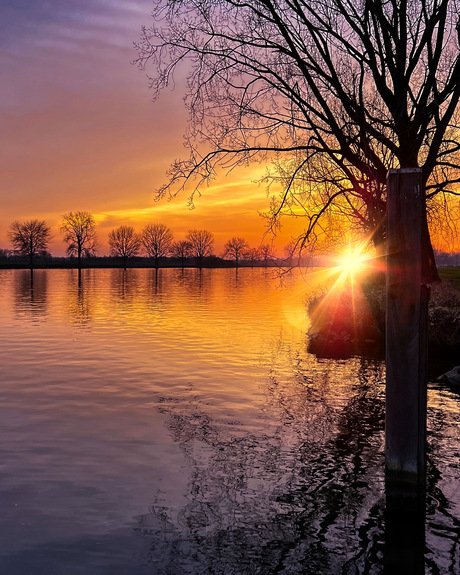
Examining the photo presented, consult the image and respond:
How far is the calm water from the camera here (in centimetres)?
548

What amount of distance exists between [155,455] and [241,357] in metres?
8.78

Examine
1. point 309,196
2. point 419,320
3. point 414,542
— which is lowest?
point 414,542

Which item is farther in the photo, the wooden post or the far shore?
the far shore

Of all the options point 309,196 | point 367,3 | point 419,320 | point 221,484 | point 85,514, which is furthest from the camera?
point 309,196

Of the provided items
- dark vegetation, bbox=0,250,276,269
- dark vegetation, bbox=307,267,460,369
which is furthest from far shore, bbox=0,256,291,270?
dark vegetation, bbox=307,267,460,369

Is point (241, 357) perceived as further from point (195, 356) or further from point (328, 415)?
point (328, 415)

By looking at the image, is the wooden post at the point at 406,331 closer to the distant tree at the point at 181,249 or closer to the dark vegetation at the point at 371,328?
the dark vegetation at the point at 371,328

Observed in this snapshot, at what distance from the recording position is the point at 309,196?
41.6ft

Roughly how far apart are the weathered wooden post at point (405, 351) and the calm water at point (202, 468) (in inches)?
22.3

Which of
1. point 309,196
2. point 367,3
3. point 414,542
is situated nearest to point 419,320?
point 414,542

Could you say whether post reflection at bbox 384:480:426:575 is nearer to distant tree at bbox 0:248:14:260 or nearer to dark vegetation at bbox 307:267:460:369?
dark vegetation at bbox 307:267:460:369

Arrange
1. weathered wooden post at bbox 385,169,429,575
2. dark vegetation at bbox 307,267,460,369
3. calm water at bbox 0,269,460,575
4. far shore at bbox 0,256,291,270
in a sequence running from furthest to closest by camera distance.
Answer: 1. far shore at bbox 0,256,291,270
2. dark vegetation at bbox 307,267,460,369
3. weathered wooden post at bbox 385,169,429,575
4. calm water at bbox 0,269,460,575

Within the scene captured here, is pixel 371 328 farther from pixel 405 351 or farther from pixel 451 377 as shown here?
pixel 405 351

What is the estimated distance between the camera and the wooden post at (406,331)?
18.5 feet
